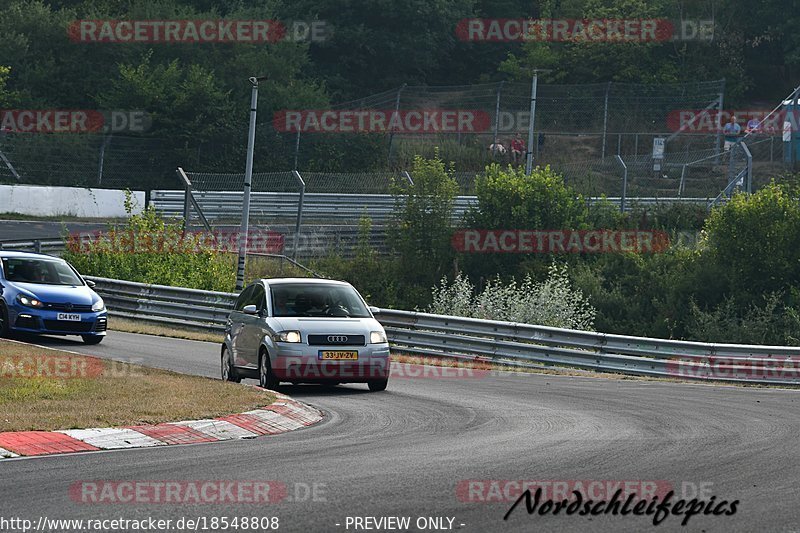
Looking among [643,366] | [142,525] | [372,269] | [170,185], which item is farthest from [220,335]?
[170,185]

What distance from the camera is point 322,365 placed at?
16016 mm

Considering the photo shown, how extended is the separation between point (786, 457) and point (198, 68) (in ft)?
183

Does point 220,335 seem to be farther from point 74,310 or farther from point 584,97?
point 584,97

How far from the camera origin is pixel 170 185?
56.6m

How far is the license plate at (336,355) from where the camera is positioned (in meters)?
16.0

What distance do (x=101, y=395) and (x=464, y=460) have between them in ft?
16.6

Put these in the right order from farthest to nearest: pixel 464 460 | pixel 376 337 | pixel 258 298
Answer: pixel 258 298 < pixel 376 337 < pixel 464 460

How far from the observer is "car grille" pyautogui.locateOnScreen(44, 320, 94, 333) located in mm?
21016

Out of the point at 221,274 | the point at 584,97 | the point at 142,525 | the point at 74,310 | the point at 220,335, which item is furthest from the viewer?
the point at 584,97

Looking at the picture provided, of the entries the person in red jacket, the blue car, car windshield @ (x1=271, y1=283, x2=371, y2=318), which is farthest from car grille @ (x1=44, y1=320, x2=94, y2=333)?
the person in red jacket

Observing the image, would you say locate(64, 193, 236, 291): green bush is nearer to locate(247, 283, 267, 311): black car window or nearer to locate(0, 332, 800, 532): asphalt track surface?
locate(247, 283, 267, 311): black car window

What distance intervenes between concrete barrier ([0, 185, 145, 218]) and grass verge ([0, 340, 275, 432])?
109 feet

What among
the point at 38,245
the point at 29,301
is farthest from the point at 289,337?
the point at 38,245

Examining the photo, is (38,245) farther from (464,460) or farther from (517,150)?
(464,460)
